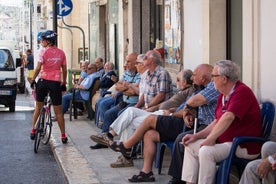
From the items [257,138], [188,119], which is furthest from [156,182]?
[257,138]

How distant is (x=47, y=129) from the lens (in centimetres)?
1108

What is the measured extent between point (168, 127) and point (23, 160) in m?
3.24

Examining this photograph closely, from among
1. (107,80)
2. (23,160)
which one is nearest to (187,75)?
(23,160)

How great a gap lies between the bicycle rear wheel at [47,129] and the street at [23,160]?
0.40 ft

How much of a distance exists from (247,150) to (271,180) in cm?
60

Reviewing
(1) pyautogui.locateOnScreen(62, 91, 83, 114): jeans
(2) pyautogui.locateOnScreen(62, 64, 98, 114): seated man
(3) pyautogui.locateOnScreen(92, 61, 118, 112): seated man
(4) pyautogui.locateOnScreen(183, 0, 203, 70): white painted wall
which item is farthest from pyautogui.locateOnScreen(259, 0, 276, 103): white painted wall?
(1) pyautogui.locateOnScreen(62, 91, 83, 114): jeans

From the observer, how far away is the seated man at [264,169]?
5.32m

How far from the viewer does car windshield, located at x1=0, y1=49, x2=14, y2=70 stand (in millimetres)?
18938

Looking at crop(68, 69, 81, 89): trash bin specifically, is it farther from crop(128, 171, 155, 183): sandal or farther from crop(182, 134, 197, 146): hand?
crop(182, 134, 197, 146): hand

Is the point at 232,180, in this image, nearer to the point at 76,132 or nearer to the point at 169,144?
the point at 169,144

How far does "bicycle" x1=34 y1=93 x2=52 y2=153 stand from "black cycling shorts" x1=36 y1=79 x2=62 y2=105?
0.24m

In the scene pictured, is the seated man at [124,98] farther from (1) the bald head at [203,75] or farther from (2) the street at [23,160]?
(1) the bald head at [203,75]

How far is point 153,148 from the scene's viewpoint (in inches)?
290

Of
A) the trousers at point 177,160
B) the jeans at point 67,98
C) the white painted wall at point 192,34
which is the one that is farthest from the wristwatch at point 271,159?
the jeans at point 67,98
